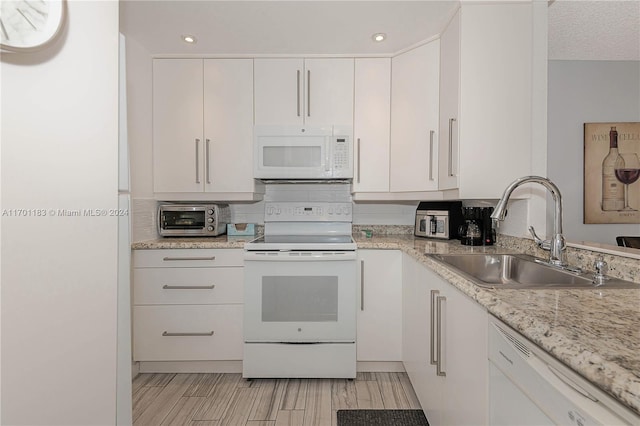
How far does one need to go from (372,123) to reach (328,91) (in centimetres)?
39

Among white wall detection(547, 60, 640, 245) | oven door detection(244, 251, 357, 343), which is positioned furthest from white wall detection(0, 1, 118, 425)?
white wall detection(547, 60, 640, 245)

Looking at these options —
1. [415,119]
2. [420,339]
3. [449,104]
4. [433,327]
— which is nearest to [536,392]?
[433,327]

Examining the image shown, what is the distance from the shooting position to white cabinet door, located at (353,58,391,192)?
219cm

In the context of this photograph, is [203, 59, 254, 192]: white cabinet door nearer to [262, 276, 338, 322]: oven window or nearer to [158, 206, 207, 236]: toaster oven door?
[158, 206, 207, 236]: toaster oven door

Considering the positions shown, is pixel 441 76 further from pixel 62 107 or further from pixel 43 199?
pixel 43 199

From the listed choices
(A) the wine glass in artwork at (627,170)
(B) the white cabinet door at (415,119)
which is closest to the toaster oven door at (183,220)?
(B) the white cabinet door at (415,119)

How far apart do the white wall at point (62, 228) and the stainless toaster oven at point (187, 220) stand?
1241 millimetres

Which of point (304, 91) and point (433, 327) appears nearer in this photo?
point (433, 327)

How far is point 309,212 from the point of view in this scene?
2.49 metres

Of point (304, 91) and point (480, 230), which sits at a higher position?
point (304, 91)

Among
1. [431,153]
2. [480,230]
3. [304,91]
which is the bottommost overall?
[480,230]

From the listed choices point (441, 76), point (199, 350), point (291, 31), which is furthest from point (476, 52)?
point (199, 350)

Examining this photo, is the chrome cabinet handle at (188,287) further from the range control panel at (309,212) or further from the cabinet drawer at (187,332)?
the range control panel at (309,212)

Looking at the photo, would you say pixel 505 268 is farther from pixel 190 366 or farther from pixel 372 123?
pixel 190 366
